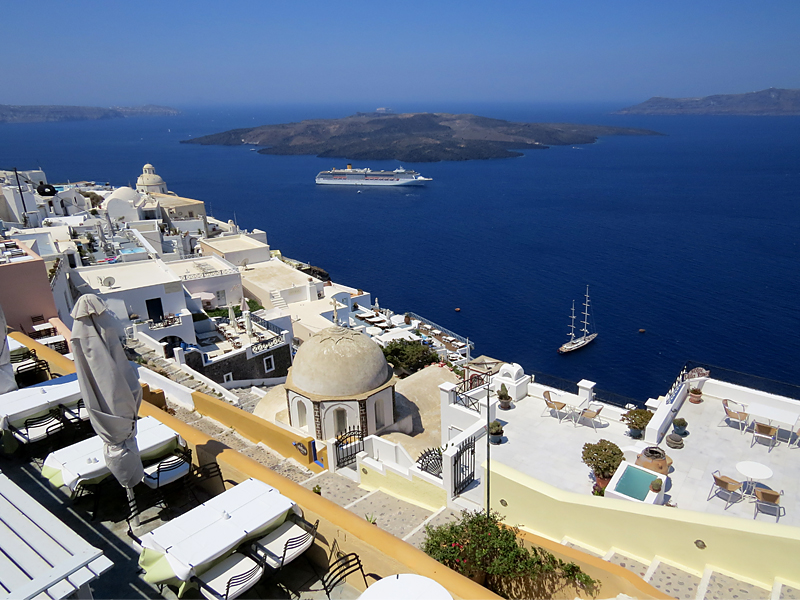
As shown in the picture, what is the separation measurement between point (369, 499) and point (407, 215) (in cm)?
→ 8875

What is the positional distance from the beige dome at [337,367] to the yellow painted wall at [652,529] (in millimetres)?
6783

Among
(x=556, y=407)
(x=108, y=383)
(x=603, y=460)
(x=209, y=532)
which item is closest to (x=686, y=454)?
(x=603, y=460)

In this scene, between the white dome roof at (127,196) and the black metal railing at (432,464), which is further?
the white dome roof at (127,196)

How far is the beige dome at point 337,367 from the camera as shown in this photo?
52.9 feet

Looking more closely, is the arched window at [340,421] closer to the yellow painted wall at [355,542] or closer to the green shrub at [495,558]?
the green shrub at [495,558]

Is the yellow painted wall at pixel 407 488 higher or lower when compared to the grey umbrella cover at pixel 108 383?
lower

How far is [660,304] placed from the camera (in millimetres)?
52000

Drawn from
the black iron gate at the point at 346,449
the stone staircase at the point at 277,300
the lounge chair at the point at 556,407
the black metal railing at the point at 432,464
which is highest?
the lounge chair at the point at 556,407

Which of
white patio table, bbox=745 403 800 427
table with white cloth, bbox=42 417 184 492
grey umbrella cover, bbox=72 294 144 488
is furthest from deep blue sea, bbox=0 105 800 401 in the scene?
grey umbrella cover, bbox=72 294 144 488

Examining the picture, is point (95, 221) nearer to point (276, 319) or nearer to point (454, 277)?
point (276, 319)

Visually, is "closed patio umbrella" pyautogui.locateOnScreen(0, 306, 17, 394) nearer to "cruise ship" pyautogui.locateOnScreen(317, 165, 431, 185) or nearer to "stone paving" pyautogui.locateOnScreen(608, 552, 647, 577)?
"stone paving" pyautogui.locateOnScreen(608, 552, 647, 577)

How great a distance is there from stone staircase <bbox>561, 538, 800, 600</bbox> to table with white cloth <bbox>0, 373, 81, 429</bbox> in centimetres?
900

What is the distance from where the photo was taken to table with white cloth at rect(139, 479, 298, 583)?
5449 mm

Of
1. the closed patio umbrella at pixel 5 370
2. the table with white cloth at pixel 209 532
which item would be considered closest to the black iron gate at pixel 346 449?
the closed patio umbrella at pixel 5 370
